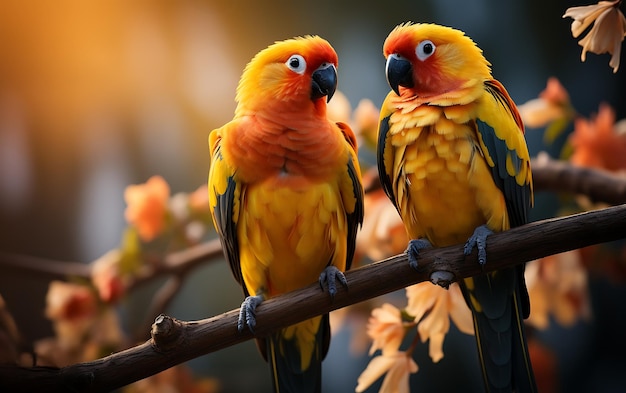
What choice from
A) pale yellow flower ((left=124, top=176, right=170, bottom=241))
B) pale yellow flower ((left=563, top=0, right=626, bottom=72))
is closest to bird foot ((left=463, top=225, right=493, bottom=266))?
pale yellow flower ((left=563, top=0, right=626, bottom=72))

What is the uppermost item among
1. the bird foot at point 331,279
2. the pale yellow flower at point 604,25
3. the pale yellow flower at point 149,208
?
the pale yellow flower at point 604,25

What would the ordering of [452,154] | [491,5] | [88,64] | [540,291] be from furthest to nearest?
[88,64]
[491,5]
[540,291]
[452,154]

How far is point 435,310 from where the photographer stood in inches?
31.7

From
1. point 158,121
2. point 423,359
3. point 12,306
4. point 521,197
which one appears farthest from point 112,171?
point 521,197

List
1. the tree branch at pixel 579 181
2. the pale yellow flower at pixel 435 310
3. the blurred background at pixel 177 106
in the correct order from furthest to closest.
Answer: the blurred background at pixel 177 106 < the tree branch at pixel 579 181 < the pale yellow flower at pixel 435 310

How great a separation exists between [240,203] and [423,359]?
1.82ft

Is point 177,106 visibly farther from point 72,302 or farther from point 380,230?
point 380,230

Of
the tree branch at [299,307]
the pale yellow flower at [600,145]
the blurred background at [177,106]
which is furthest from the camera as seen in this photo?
the blurred background at [177,106]

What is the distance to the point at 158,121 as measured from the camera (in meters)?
1.31

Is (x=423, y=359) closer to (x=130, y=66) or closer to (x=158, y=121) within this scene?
(x=158, y=121)

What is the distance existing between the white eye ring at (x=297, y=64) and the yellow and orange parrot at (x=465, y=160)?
0.12m

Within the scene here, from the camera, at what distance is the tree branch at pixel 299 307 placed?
2.27ft

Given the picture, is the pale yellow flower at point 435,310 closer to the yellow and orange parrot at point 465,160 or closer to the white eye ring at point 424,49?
the yellow and orange parrot at point 465,160

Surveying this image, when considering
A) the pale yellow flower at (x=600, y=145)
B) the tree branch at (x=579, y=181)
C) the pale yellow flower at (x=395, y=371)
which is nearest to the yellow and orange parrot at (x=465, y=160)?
the pale yellow flower at (x=395, y=371)
